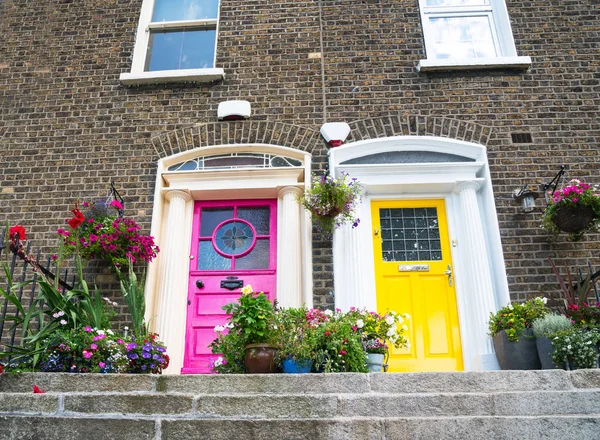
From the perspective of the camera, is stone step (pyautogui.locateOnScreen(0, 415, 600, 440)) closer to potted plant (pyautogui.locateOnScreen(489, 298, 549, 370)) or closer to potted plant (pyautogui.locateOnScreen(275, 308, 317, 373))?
potted plant (pyautogui.locateOnScreen(275, 308, 317, 373))

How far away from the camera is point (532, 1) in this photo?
294 inches

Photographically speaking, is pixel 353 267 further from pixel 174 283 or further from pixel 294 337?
pixel 174 283

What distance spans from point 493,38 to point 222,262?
4.28 metres

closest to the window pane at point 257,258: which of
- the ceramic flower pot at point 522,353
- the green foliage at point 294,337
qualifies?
the green foliage at point 294,337

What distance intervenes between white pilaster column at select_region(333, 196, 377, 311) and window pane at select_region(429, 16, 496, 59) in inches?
97.4

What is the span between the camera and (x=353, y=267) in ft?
20.2

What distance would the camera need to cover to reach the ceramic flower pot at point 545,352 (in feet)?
15.8

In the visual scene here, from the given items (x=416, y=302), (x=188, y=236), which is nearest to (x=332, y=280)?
(x=416, y=302)

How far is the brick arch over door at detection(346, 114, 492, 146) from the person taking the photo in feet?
21.9

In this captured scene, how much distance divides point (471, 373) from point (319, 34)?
4.77 m

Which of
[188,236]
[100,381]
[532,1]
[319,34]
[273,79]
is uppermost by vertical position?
[532,1]

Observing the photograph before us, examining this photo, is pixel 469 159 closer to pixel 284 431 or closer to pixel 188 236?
pixel 188 236

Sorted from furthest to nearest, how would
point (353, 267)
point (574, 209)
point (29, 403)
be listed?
1. point (353, 267)
2. point (574, 209)
3. point (29, 403)

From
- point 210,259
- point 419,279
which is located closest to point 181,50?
point 210,259
